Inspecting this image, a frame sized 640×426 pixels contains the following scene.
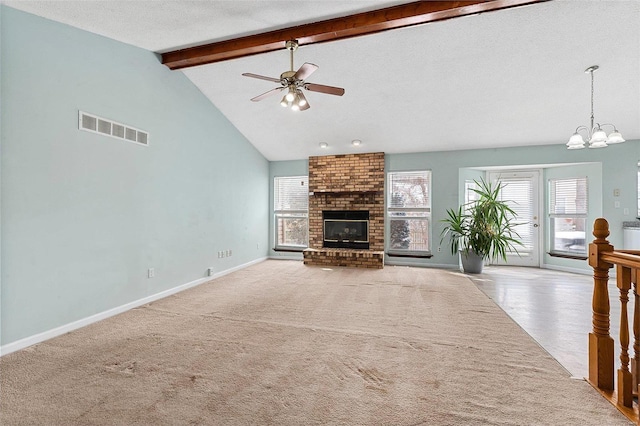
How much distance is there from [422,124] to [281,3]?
3160 mm

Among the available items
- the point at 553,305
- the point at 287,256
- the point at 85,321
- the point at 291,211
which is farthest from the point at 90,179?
the point at 553,305

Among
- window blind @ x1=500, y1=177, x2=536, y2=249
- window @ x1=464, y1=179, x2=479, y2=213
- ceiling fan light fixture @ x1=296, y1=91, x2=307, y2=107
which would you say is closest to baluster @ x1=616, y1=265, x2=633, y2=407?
ceiling fan light fixture @ x1=296, y1=91, x2=307, y2=107

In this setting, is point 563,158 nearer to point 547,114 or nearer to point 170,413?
point 547,114

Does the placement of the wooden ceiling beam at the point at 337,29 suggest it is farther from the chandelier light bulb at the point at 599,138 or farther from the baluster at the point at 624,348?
the baluster at the point at 624,348

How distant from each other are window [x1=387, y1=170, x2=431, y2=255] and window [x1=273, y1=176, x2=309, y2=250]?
1985 millimetres

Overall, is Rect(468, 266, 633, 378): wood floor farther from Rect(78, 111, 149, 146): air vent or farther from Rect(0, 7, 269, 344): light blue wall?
Rect(78, 111, 149, 146): air vent

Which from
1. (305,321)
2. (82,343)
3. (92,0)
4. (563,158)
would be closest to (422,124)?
(563,158)

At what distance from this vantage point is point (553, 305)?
11.5 ft

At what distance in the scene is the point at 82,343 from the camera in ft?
8.26

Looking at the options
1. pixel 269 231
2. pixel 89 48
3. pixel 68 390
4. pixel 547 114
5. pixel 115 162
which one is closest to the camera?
pixel 68 390

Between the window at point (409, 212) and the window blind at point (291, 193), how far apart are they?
1981 millimetres

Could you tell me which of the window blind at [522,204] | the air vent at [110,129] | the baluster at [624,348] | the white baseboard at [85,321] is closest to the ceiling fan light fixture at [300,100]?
the air vent at [110,129]

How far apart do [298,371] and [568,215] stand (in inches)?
240

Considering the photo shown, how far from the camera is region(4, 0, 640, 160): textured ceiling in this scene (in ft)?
9.09
